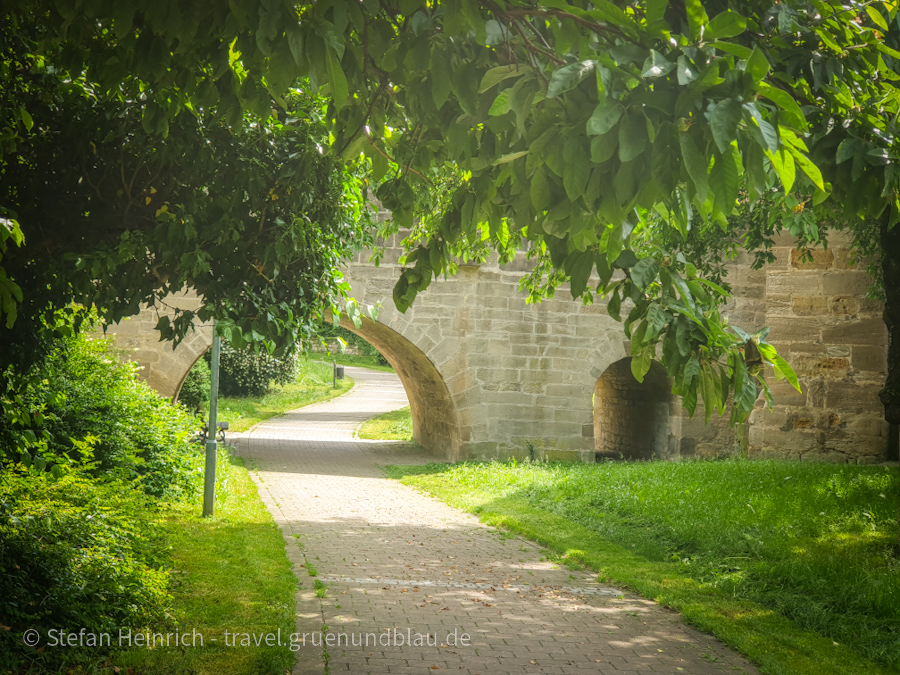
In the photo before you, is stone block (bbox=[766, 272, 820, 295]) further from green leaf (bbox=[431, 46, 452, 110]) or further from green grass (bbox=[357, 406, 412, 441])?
green grass (bbox=[357, 406, 412, 441])

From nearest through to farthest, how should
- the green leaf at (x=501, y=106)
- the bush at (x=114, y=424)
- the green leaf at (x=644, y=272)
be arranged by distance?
the green leaf at (x=501, y=106) < the green leaf at (x=644, y=272) < the bush at (x=114, y=424)

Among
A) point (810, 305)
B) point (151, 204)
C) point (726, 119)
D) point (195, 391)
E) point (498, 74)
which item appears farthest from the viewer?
point (195, 391)

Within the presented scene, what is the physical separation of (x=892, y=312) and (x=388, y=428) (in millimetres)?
16724

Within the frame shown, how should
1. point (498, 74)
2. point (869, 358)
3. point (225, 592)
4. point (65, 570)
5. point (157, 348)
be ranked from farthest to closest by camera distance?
point (157, 348)
point (869, 358)
point (225, 592)
point (65, 570)
point (498, 74)

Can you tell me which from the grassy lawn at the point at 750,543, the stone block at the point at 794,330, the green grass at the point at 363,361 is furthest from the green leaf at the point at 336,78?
the green grass at the point at 363,361

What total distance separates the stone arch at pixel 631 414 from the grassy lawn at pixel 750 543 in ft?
15.9

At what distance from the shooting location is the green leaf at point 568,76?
2.04 meters

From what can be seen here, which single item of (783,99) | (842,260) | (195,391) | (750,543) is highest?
(842,260)

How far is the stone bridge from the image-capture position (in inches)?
443

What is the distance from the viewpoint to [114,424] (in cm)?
841

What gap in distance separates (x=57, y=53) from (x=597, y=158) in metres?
3.88

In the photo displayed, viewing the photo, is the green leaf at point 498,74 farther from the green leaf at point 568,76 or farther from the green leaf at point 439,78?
the green leaf at point 568,76

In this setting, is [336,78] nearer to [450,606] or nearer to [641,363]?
[641,363]

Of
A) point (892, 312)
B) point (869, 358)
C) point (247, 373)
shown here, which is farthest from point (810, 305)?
point (247, 373)
